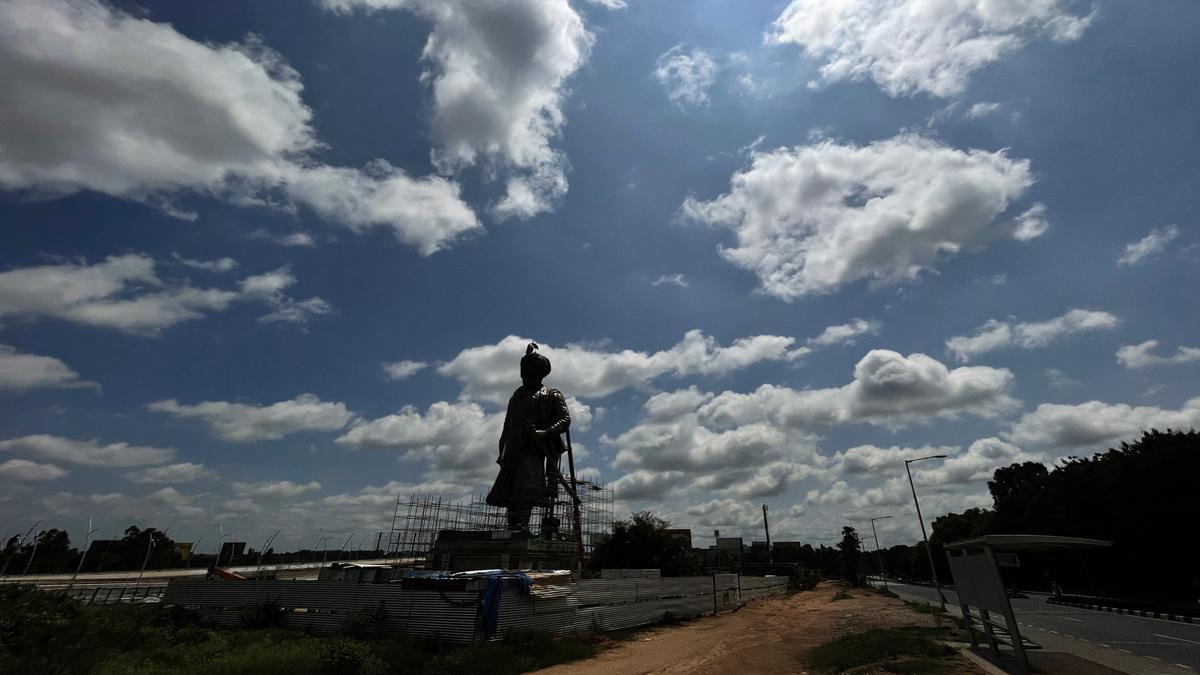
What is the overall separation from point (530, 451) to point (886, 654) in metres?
26.4

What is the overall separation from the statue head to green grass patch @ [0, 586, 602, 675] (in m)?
21.5

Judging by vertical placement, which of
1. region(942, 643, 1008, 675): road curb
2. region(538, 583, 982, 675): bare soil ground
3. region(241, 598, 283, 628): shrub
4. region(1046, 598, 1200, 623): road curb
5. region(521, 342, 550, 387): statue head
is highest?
region(521, 342, 550, 387): statue head

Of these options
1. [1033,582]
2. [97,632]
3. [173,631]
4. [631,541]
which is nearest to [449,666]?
[97,632]

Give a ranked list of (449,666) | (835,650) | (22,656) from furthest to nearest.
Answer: (835,650) → (449,666) → (22,656)

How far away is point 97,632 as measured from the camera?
11008mm

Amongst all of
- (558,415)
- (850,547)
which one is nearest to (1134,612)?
(558,415)

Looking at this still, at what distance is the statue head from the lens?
138 ft

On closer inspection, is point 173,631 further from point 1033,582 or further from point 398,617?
point 1033,582

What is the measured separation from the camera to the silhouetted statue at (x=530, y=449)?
37.9m

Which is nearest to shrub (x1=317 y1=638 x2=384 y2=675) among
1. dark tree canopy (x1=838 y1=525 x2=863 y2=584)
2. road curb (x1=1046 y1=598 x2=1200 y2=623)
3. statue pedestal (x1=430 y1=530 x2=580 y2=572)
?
statue pedestal (x1=430 y1=530 x2=580 y2=572)

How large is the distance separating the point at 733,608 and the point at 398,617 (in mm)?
32206

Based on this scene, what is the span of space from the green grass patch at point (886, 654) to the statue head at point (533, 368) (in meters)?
26.7

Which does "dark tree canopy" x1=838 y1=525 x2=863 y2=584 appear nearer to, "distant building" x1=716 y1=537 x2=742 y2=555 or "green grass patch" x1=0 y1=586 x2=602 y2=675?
"distant building" x1=716 y1=537 x2=742 y2=555

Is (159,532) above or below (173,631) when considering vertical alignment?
above
